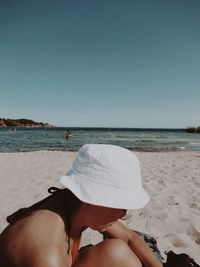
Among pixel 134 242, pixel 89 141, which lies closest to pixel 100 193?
pixel 134 242

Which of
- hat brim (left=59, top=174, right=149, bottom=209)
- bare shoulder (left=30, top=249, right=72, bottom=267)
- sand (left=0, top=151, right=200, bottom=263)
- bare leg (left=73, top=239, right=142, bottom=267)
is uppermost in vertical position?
hat brim (left=59, top=174, right=149, bottom=209)

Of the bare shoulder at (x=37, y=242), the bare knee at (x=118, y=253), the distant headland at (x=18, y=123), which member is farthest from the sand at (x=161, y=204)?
the distant headland at (x=18, y=123)

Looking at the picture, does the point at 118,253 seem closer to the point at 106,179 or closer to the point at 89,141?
the point at 106,179

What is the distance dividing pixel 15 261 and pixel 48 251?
0.60 ft

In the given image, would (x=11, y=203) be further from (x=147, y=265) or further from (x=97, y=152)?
(x=97, y=152)

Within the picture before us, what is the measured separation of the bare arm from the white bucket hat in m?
0.94

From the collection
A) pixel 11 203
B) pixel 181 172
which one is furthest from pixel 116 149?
pixel 181 172

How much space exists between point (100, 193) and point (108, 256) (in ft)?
1.85

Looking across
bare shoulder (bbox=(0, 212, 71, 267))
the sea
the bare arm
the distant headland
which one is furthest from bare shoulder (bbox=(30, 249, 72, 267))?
the distant headland

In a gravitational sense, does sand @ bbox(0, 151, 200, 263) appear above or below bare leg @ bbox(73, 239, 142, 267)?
below

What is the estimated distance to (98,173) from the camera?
5.52ft

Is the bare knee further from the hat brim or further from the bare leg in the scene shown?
the hat brim

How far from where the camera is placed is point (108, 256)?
78.5 inches

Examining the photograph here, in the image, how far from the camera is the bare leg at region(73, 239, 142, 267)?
2.00 meters
